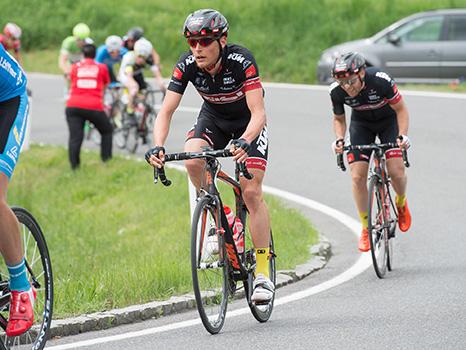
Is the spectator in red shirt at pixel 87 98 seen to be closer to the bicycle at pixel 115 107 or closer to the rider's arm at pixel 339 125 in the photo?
the bicycle at pixel 115 107

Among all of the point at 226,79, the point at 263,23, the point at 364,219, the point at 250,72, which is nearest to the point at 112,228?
the point at 364,219

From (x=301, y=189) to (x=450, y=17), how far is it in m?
10.7

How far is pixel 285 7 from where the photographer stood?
1280 inches

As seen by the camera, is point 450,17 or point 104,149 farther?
point 450,17

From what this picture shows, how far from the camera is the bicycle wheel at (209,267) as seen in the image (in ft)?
25.0

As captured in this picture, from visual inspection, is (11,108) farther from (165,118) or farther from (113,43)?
(113,43)

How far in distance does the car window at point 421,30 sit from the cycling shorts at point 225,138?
1772 cm

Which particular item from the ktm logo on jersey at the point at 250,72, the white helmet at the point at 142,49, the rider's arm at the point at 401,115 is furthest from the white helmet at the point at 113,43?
the ktm logo on jersey at the point at 250,72

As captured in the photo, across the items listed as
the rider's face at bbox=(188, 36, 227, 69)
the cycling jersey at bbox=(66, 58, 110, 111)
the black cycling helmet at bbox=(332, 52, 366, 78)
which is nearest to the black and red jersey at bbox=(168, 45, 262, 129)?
the rider's face at bbox=(188, 36, 227, 69)

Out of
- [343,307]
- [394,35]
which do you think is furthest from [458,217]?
[394,35]

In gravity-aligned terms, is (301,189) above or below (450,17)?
below

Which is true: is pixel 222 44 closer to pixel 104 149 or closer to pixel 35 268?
pixel 35 268

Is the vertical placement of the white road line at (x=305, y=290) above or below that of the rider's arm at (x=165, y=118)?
below

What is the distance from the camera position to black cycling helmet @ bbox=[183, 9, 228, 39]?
25.7ft
